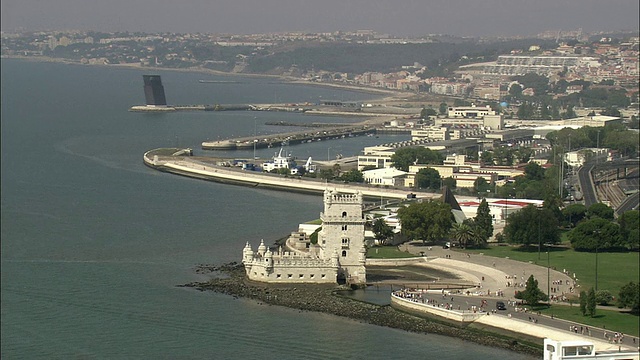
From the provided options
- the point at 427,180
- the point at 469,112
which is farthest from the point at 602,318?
the point at 469,112

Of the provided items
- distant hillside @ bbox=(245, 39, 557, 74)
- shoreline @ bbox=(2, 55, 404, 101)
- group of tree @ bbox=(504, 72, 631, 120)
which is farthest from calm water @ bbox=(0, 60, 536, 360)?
distant hillside @ bbox=(245, 39, 557, 74)

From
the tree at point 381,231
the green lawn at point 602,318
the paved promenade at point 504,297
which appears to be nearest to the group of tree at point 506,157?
the tree at point 381,231

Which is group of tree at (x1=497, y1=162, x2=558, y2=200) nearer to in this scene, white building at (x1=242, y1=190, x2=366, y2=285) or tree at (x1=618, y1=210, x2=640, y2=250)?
tree at (x1=618, y1=210, x2=640, y2=250)

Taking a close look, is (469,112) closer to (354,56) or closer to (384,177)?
(384,177)

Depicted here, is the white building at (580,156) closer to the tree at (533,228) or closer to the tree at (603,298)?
the tree at (533,228)

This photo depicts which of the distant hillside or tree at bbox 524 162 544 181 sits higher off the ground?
tree at bbox 524 162 544 181

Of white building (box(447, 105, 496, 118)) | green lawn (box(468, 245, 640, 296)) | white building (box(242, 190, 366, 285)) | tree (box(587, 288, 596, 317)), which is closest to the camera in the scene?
tree (box(587, 288, 596, 317))
